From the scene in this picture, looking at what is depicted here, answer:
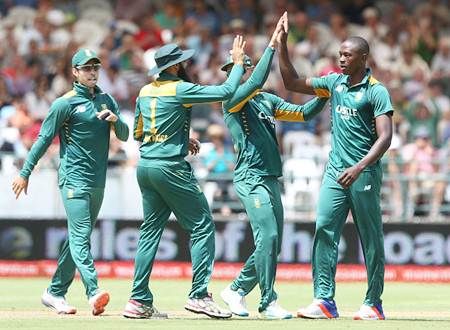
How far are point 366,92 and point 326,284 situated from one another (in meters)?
1.65

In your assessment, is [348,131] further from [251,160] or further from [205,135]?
[205,135]

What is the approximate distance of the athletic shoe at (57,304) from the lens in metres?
11.8

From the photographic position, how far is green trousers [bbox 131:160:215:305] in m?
11.1

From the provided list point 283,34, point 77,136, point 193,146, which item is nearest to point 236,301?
point 193,146

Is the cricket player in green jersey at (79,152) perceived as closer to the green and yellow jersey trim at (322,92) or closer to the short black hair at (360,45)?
the green and yellow jersey trim at (322,92)

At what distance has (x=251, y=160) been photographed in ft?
37.9

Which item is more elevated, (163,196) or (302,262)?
(163,196)

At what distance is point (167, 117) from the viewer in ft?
36.6

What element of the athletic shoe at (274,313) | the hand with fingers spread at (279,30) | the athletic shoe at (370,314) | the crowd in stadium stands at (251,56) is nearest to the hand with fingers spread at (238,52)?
the hand with fingers spread at (279,30)

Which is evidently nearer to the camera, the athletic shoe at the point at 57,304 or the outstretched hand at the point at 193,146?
the outstretched hand at the point at 193,146

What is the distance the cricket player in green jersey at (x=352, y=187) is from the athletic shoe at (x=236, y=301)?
0.59m

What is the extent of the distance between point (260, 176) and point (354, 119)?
0.98 metres

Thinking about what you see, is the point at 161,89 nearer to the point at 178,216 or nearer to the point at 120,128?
the point at 120,128

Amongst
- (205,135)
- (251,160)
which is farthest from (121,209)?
(251,160)
